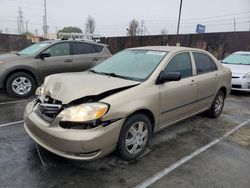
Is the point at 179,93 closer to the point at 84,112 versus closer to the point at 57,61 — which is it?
the point at 84,112

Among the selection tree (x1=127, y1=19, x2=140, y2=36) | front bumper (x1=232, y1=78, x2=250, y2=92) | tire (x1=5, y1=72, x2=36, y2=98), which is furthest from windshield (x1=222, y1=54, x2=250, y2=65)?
tree (x1=127, y1=19, x2=140, y2=36)

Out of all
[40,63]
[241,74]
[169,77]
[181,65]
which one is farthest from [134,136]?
[241,74]

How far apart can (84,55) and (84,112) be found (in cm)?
509

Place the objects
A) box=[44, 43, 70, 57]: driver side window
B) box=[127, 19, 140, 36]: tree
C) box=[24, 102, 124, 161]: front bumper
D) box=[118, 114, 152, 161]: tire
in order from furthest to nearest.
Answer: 1. box=[127, 19, 140, 36]: tree
2. box=[44, 43, 70, 57]: driver side window
3. box=[118, 114, 152, 161]: tire
4. box=[24, 102, 124, 161]: front bumper

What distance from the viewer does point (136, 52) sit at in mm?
4355

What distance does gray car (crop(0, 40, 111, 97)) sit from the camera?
636 centimetres

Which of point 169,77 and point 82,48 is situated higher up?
point 82,48

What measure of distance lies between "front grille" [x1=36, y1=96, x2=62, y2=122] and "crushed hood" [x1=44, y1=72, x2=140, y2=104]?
66 millimetres

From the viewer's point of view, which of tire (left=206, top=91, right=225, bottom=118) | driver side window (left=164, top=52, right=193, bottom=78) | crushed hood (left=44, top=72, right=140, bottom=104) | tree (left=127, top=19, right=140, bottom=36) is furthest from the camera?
tree (left=127, top=19, right=140, bottom=36)

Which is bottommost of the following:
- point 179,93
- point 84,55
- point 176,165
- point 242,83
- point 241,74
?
point 176,165

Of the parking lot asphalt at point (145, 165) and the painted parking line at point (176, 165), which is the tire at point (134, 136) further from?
the painted parking line at point (176, 165)

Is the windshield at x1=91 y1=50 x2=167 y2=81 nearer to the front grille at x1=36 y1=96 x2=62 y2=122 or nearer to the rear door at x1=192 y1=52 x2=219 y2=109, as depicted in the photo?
the rear door at x1=192 y1=52 x2=219 y2=109

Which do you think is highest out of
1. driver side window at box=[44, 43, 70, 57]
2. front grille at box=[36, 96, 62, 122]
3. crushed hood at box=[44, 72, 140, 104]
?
A: driver side window at box=[44, 43, 70, 57]

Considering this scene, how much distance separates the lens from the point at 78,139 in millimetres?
2650
